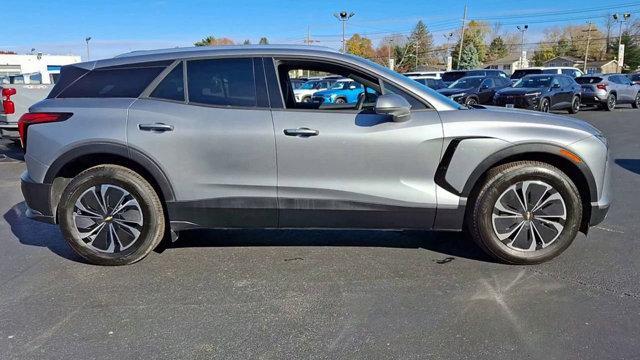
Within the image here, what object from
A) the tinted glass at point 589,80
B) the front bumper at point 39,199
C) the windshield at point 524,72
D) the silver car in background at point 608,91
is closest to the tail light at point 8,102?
the front bumper at point 39,199

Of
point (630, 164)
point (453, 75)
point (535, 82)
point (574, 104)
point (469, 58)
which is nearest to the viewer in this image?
point (630, 164)

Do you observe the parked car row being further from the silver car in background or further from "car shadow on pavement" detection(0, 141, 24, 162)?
"car shadow on pavement" detection(0, 141, 24, 162)

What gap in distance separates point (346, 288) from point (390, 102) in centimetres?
139

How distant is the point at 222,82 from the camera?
391 cm

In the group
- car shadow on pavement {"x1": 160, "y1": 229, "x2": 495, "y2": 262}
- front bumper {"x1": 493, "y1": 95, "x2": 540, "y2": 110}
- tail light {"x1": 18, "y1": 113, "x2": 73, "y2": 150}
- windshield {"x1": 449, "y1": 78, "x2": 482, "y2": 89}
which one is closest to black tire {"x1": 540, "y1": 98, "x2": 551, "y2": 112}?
front bumper {"x1": 493, "y1": 95, "x2": 540, "y2": 110}

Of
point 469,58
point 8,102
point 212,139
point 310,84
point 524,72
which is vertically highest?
point 469,58

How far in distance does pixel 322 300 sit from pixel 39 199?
2473mm

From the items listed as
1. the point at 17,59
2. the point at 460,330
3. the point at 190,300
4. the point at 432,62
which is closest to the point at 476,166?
the point at 460,330

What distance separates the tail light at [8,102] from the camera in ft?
28.5

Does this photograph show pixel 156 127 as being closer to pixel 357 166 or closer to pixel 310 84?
pixel 357 166

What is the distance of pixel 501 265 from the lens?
3949 millimetres

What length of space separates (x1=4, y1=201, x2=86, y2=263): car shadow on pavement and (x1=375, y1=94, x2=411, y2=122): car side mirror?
2.82 meters

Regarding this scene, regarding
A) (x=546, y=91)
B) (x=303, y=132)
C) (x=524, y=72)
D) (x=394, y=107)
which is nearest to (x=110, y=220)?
(x=303, y=132)

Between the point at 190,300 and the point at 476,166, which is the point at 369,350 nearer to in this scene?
the point at 190,300
